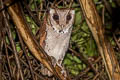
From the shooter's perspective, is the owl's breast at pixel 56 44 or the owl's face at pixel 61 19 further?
the owl's breast at pixel 56 44

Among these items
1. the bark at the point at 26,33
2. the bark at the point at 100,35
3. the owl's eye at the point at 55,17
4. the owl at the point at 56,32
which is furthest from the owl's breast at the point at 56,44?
the bark at the point at 100,35

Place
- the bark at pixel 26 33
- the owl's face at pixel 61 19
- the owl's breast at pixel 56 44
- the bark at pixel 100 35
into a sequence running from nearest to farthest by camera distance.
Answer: the bark at pixel 100 35 < the bark at pixel 26 33 < the owl's face at pixel 61 19 < the owl's breast at pixel 56 44

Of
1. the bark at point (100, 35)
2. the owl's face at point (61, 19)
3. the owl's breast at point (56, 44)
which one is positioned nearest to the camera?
the bark at point (100, 35)

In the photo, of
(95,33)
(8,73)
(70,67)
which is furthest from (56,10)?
(70,67)

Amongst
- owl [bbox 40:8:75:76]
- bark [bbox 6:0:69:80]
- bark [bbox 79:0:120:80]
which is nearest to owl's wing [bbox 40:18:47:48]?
owl [bbox 40:8:75:76]

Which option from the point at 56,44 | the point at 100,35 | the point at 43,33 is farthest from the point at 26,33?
the point at 100,35

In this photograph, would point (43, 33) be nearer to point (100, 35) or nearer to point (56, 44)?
point (56, 44)

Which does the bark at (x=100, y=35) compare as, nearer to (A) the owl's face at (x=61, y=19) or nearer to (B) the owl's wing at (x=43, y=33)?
(A) the owl's face at (x=61, y=19)

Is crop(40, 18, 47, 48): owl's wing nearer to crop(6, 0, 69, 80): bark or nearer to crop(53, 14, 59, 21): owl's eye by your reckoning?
crop(53, 14, 59, 21): owl's eye
